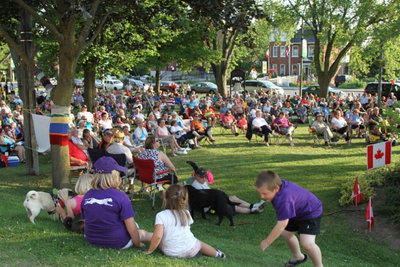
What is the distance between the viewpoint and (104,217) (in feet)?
15.0

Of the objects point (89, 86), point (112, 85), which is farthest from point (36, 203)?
point (112, 85)

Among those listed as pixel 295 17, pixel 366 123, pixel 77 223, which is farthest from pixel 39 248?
pixel 295 17

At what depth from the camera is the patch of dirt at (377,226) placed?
22.5 feet

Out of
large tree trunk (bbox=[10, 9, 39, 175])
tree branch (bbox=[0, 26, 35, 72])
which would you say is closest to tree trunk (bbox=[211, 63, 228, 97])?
large tree trunk (bbox=[10, 9, 39, 175])

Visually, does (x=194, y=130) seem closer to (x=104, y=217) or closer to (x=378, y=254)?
(x=378, y=254)

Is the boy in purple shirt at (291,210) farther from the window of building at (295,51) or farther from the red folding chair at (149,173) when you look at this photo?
the window of building at (295,51)

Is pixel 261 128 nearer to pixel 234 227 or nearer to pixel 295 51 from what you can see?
pixel 234 227

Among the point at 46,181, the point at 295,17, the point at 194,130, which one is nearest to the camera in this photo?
the point at 46,181

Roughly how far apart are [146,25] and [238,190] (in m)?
4.83

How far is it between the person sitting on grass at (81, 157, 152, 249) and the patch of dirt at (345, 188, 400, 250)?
4097 millimetres

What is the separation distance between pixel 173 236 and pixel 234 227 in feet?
9.00

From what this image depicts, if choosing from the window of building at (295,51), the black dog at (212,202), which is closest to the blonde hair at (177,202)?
the black dog at (212,202)

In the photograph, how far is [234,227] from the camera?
7152 millimetres

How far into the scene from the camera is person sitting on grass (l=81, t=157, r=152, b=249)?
455cm
